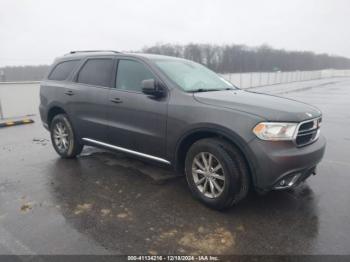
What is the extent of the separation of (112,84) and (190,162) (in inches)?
70.5

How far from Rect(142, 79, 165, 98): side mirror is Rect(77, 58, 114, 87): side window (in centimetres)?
96

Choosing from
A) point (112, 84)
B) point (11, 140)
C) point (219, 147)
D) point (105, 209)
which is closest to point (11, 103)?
point (11, 140)

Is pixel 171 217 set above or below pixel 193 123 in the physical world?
below

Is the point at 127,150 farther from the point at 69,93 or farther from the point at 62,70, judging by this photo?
the point at 62,70

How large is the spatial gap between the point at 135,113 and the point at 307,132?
7.15ft

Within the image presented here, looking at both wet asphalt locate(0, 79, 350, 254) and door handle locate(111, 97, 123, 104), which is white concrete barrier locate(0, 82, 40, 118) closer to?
wet asphalt locate(0, 79, 350, 254)

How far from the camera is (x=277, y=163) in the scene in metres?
2.95

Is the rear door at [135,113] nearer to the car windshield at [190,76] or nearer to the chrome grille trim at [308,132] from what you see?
the car windshield at [190,76]

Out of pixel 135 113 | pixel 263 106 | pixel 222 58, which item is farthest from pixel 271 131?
pixel 222 58

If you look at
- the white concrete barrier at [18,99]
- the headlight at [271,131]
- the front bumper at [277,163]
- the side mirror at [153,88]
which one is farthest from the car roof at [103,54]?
Result: the white concrete barrier at [18,99]

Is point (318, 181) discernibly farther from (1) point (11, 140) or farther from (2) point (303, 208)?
(1) point (11, 140)

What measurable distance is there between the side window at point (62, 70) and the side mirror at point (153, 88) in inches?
82.8

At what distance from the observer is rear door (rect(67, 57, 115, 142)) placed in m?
4.48

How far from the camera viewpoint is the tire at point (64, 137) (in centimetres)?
514
